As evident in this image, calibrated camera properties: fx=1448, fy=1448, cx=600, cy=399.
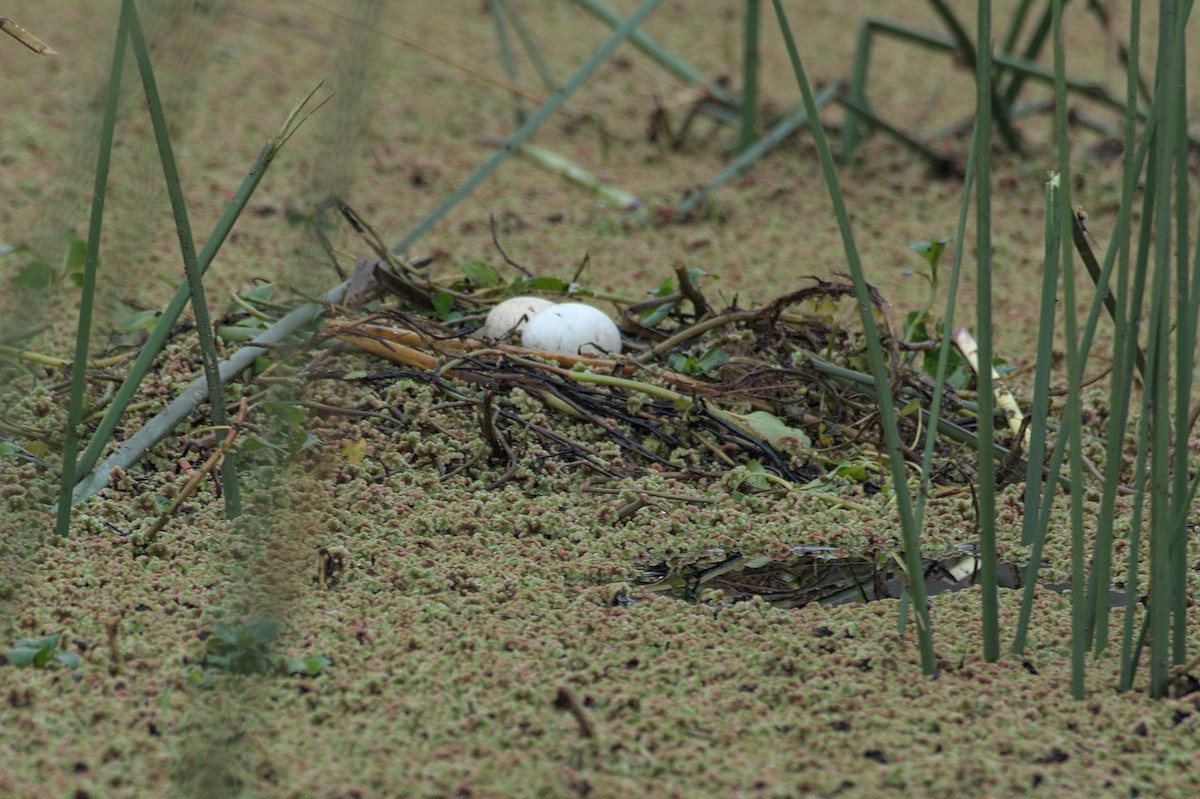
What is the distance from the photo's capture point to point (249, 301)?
1787 mm

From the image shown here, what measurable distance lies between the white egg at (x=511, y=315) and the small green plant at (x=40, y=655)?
75 cm

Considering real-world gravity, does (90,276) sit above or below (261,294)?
below

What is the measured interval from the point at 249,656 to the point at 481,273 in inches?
34.8

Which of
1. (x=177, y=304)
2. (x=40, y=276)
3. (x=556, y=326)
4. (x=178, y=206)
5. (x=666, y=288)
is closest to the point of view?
(x=40, y=276)

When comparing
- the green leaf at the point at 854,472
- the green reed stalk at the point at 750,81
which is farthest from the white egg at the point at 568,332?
the green reed stalk at the point at 750,81

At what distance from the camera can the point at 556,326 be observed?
66.7 inches

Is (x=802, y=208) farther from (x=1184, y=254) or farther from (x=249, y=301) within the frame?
(x=1184, y=254)

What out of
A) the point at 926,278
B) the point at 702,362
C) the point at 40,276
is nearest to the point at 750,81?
the point at 926,278

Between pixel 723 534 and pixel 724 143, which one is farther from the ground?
pixel 724 143

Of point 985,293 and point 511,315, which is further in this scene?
point 511,315

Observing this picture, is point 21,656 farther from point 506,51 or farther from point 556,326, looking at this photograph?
point 506,51

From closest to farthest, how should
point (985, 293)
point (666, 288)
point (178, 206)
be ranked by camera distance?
point (985, 293)
point (178, 206)
point (666, 288)

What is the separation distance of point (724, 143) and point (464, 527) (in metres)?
1.76

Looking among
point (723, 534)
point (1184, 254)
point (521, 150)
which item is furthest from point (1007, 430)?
point (521, 150)
